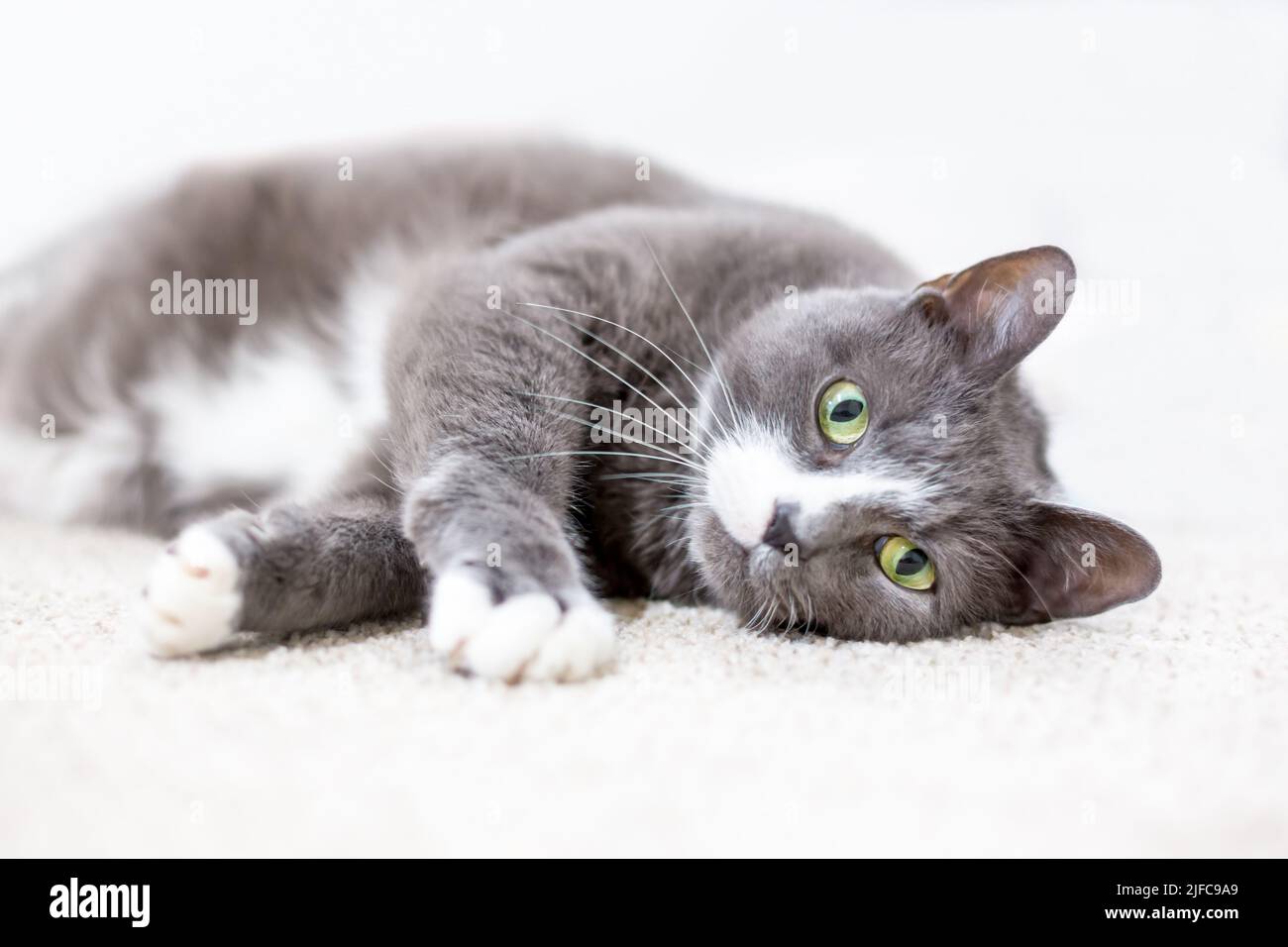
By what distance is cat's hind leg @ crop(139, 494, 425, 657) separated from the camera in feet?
3.93

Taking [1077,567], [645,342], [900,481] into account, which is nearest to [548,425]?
[645,342]

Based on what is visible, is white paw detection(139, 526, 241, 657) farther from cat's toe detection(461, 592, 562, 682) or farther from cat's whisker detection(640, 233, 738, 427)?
cat's whisker detection(640, 233, 738, 427)

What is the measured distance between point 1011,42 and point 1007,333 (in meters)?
1.77

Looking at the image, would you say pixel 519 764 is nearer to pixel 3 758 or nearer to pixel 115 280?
pixel 3 758

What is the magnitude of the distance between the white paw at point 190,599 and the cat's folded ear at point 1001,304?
101cm

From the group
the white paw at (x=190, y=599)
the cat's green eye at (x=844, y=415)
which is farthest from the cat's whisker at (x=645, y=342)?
the white paw at (x=190, y=599)

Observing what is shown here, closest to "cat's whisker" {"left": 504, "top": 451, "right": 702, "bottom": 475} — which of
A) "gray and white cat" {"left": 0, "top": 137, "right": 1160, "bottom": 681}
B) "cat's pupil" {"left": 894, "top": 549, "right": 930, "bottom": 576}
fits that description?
"gray and white cat" {"left": 0, "top": 137, "right": 1160, "bottom": 681}

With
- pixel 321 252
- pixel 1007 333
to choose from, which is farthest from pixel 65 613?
pixel 1007 333

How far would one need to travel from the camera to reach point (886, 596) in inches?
56.4

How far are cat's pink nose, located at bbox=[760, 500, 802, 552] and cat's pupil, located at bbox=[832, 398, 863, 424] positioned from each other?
166 millimetres

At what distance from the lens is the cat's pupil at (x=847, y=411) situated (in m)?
1.46

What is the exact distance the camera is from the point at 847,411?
146 cm

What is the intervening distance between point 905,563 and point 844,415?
0.73 ft

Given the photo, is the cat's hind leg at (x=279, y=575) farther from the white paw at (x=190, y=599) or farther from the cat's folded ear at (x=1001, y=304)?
the cat's folded ear at (x=1001, y=304)
